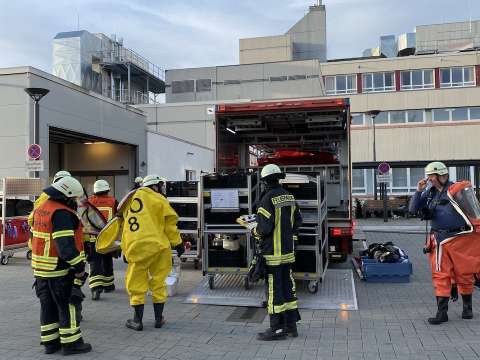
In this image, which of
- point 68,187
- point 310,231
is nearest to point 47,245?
point 68,187

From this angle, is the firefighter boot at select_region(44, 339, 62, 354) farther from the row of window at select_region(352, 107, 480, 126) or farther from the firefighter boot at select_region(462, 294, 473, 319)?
the row of window at select_region(352, 107, 480, 126)

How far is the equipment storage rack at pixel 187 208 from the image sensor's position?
9500mm

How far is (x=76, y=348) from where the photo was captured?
5000 millimetres

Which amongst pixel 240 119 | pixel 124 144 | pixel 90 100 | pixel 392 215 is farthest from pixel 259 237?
pixel 392 215

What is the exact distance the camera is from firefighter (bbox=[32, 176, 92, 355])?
4.86 m

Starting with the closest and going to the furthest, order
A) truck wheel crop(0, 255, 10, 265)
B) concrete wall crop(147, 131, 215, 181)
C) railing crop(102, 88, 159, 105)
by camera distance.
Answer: truck wheel crop(0, 255, 10, 265) < concrete wall crop(147, 131, 215, 181) < railing crop(102, 88, 159, 105)

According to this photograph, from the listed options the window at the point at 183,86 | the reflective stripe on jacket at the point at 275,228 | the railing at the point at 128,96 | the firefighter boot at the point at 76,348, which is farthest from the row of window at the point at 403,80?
the firefighter boot at the point at 76,348

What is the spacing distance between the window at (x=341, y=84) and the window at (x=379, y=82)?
34.4 inches

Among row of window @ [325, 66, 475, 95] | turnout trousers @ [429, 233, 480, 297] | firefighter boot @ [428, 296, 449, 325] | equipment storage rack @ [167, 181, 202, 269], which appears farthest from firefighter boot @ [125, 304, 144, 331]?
row of window @ [325, 66, 475, 95]

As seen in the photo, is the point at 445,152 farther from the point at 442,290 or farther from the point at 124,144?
the point at 442,290

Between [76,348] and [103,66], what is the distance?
97.7 ft

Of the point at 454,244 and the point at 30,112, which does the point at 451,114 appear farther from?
the point at 454,244

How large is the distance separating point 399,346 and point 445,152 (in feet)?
111

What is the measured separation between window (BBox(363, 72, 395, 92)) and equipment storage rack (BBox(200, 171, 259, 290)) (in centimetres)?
3331
